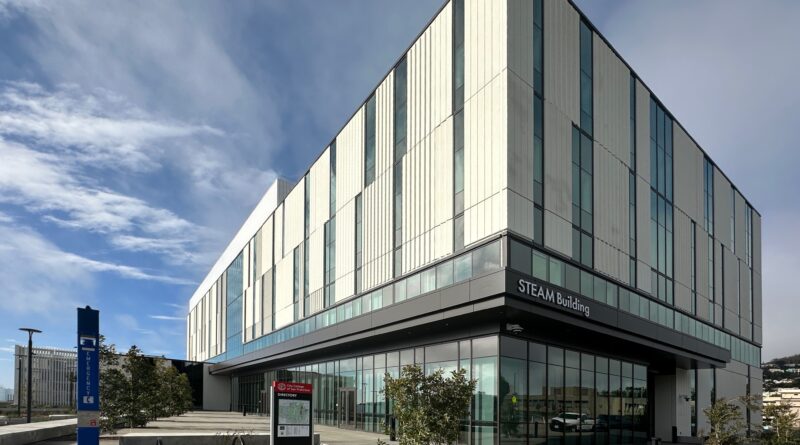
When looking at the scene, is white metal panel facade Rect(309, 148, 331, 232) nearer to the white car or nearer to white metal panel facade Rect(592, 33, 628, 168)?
white metal panel facade Rect(592, 33, 628, 168)

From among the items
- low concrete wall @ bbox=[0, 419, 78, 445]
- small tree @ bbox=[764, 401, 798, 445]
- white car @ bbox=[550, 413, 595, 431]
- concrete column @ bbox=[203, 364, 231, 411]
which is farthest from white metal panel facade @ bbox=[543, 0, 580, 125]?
concrete column @ bbox=[203, 364, 231, 411]

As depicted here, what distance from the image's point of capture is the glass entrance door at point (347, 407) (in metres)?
37.9

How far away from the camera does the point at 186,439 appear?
71.5 feet

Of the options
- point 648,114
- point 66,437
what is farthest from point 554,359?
point 66,437

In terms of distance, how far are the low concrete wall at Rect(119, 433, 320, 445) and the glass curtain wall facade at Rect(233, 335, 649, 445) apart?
4791 mm

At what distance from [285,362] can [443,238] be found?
29.0m

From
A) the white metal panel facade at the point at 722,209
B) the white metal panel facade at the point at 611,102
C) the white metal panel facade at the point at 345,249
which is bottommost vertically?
the white metal panel facade at the point at 345,249

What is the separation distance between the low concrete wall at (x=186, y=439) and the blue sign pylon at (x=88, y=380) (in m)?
5.24

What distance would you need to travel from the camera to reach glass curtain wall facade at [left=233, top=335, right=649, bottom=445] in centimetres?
2520

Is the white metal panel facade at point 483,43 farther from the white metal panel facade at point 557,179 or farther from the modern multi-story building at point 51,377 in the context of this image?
the modern multi-story building at point 51,377

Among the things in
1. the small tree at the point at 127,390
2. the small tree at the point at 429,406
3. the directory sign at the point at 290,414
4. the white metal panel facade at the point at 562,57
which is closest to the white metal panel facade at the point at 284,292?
the small tree at the point at 127,390

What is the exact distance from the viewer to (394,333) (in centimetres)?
3023

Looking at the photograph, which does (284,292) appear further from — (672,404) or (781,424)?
(781,424)

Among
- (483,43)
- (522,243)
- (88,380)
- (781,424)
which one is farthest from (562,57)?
(88,380)
